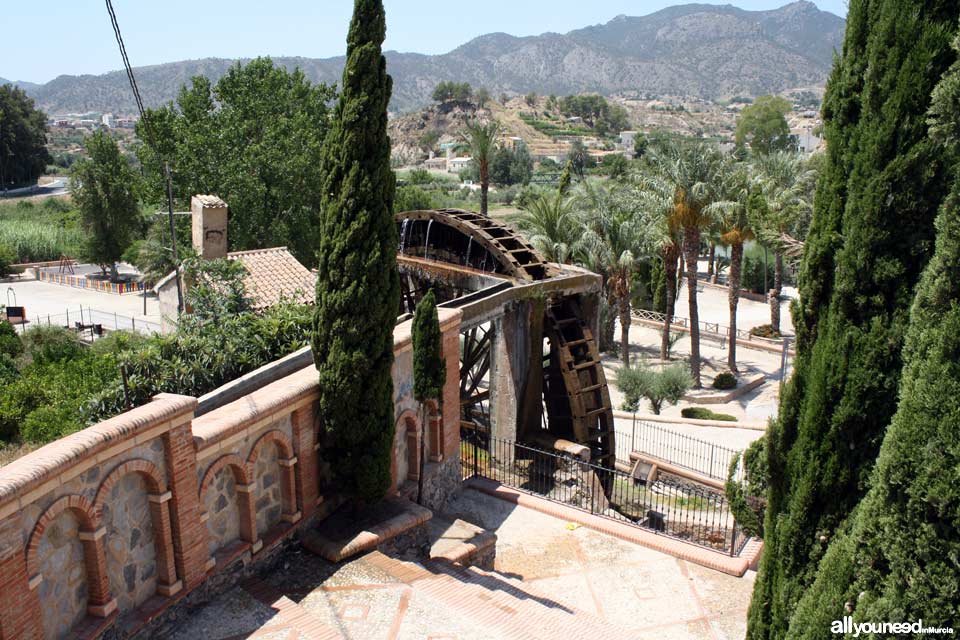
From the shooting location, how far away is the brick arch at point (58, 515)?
6016 millimetres

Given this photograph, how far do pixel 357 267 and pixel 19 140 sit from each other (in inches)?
3544

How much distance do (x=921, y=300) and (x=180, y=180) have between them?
3216cm

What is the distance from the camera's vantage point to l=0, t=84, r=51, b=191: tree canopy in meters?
80.4

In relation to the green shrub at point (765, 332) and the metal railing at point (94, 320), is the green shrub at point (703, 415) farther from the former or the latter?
the metal railing at point (94, 320)

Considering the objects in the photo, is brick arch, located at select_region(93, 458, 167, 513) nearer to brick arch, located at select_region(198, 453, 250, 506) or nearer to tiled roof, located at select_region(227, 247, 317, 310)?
brick arch, located at select_region(198, 453, 250, 506)

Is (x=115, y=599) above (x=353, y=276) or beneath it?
beneath

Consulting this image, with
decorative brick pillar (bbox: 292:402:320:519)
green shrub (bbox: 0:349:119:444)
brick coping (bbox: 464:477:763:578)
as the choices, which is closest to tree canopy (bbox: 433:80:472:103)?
green shrub (bbox: 0:349:119:444)

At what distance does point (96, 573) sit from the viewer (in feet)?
22.2

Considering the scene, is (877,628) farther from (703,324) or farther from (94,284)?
(94,284)

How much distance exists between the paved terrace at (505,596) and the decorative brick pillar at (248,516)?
0.46 m

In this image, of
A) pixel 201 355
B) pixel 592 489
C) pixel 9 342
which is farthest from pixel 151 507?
pixel 9 342

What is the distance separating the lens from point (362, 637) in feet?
25.6

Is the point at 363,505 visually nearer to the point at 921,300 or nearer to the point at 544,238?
the point at 921,300

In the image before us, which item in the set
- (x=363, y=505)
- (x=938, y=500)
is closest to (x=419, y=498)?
(x=363, y=505)
